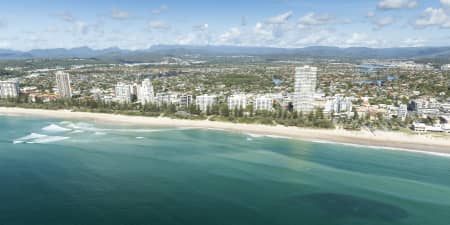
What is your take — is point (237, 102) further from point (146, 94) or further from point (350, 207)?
point (350, 207)

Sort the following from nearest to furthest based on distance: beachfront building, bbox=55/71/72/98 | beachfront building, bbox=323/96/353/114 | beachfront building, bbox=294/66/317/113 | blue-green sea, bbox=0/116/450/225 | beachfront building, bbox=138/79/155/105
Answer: blue-green sea, bbox=0/116/450/225, beachfront building, bbox=294/66/317/113, beachfront building, bbox=323/96/353/114, beachfront building, bbox=138/79/155/105, beachfront building, bbox=55/71/72/98

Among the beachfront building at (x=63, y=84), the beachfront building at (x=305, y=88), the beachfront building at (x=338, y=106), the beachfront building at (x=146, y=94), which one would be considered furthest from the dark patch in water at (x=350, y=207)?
the beachfront building at (x=63, y=84)

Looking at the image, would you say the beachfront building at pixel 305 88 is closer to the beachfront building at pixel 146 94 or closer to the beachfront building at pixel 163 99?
the beachfront building at pixel 163 99

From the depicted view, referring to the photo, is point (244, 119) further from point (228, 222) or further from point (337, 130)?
point (228, 222)

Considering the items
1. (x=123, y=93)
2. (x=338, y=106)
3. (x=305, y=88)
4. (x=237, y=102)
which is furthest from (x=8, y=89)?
(x=338, y=106)

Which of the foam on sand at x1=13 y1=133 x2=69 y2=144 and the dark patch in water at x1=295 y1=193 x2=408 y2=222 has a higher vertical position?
the foam on sand at x1=13 y1=133 x2=69 y2=144

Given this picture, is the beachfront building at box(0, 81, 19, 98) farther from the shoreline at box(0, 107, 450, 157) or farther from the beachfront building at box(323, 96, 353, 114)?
the beachfront building at box(323, 96, 353, 114)

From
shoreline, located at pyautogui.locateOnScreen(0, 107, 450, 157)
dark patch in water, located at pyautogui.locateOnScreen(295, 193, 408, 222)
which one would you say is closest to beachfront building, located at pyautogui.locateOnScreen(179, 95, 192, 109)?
shoreline, located at pyautogui.locateOnScreen(0, 107, 450, 157)
